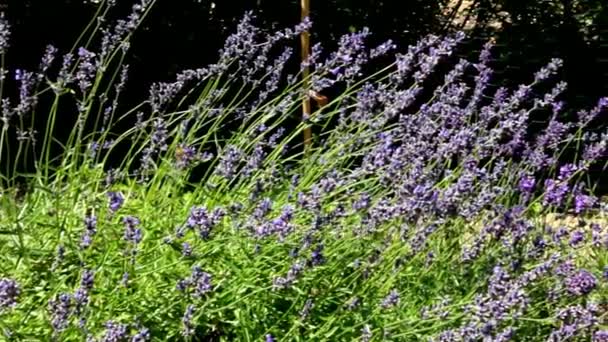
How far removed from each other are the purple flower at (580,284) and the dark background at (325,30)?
3396 mm

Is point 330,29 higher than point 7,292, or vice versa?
point 7,292

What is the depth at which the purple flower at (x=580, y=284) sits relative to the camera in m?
2.79

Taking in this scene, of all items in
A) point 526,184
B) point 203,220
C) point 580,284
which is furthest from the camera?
point 526,184

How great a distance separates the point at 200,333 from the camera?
8.99 feet

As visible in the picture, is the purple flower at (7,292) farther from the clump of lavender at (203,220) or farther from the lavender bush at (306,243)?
the clump of lavender at (203,220)

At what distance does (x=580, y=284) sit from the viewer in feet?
9.20

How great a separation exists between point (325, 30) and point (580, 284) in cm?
370

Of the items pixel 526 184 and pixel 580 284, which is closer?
pixel 580 284

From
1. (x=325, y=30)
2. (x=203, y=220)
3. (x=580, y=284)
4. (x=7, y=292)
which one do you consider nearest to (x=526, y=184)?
(x=580, y=284)

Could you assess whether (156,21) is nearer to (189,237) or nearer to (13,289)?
(189,237)

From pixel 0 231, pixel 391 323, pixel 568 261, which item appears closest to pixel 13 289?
pixel 0 231

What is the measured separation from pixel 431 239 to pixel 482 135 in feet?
1.21

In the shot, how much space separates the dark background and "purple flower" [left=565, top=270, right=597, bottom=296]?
134 inches

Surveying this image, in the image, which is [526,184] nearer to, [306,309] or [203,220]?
[306,309]
